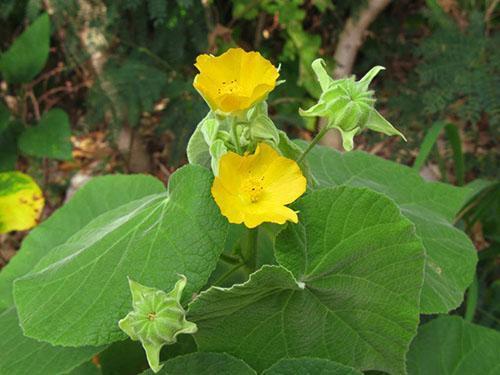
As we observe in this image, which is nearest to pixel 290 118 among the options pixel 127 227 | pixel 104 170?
pixel 104 170

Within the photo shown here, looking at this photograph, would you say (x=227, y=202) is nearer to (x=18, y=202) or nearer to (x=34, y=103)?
(x=18, y=202)

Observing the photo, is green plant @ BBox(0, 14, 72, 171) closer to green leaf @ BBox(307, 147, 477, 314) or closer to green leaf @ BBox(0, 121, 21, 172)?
green leaf @ BBox(0, 121, 21, 172)

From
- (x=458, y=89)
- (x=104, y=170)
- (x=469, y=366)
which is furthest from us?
(x=104, y=170)

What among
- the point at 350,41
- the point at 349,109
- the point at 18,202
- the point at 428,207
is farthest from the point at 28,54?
the point at 349,109

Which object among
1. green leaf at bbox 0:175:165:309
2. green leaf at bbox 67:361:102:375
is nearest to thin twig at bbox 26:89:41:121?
green leaf at bbox 0:175:165:309

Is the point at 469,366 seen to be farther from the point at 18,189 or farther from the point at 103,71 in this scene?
the point at 103,71
